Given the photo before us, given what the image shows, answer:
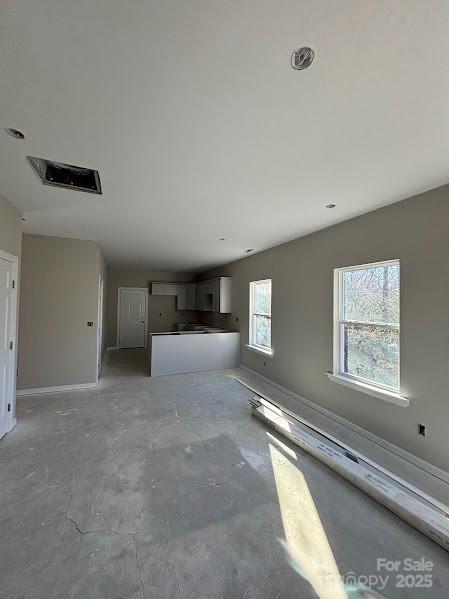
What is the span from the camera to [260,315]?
5.14m

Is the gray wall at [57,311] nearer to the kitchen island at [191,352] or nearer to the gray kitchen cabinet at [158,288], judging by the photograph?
the kitchen island at [191,352]

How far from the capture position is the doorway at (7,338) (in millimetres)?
2588

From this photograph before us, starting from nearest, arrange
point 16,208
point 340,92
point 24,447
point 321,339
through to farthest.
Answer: point 340,92, point 24,447, point 16,208, point 321,339

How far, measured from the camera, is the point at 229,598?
123 cm

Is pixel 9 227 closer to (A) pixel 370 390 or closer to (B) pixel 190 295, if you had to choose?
(A) pixel 370 390

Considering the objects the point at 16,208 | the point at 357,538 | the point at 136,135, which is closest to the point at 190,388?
the point at 357,538

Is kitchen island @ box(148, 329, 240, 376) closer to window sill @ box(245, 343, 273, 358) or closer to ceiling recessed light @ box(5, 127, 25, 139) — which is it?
window sill @ box(245, 343, 273, 358)

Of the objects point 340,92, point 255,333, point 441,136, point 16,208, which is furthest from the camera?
point 255,333

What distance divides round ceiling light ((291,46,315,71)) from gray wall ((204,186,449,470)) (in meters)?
1.88

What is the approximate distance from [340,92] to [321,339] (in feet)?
9.37

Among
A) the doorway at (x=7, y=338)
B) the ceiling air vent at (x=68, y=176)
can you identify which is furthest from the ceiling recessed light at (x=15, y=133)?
the doorway at (x=7, y=338)

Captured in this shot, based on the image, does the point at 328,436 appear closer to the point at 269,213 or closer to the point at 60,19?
the point at 269,213

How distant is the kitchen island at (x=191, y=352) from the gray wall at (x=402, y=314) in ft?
5.18

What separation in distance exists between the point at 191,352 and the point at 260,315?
1641 millimetres
